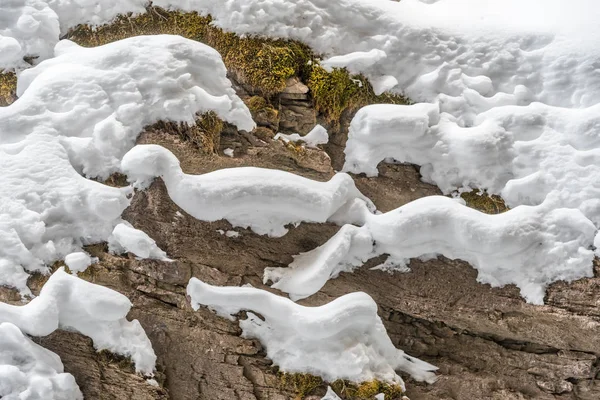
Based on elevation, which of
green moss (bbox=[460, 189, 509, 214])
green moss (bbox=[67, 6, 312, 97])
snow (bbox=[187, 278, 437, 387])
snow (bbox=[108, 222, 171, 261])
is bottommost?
snow (bbox=[187, 278, 437, 387])

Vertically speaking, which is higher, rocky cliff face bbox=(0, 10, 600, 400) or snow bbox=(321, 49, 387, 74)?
snow bbox=(321, 49, 387, 74)

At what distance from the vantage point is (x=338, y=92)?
376 centimetres

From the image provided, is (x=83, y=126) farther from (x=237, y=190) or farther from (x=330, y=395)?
(x=330, y=395)

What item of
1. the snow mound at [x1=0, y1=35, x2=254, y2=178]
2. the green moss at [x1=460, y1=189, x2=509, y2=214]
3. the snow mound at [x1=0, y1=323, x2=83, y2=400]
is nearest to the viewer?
the snow mound at [x1=0, y1=323, x2=83, y2=400]

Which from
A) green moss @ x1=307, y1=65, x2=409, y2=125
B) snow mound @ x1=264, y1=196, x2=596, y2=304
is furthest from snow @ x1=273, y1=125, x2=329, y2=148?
snow mound @ x1=264, y1=196, x2=596, y2=304

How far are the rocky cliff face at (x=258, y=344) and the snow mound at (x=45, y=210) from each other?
0.12m

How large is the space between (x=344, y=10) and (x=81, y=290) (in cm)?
264

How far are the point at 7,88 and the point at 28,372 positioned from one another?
2.05m

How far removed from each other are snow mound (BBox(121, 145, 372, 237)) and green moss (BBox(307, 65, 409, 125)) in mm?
655

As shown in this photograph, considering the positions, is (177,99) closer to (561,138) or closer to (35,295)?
(35,295)

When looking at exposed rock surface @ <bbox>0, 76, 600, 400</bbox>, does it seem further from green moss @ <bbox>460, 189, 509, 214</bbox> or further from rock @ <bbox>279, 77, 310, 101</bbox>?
rock @ <bbox>279, 77, 310, 101</bbox>

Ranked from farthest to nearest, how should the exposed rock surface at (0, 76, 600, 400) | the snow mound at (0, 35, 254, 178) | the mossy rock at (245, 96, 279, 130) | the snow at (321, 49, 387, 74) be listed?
the snow at (321, 49, 387, 74) < the mossy rock at (245, 96, 279, 130) < the snow mound at (0, 35, 254, 178) < the exposed rock surface at (0, 76, 600, 400)

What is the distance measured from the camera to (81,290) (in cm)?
312

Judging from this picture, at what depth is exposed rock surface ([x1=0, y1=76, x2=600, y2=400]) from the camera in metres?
3.29
